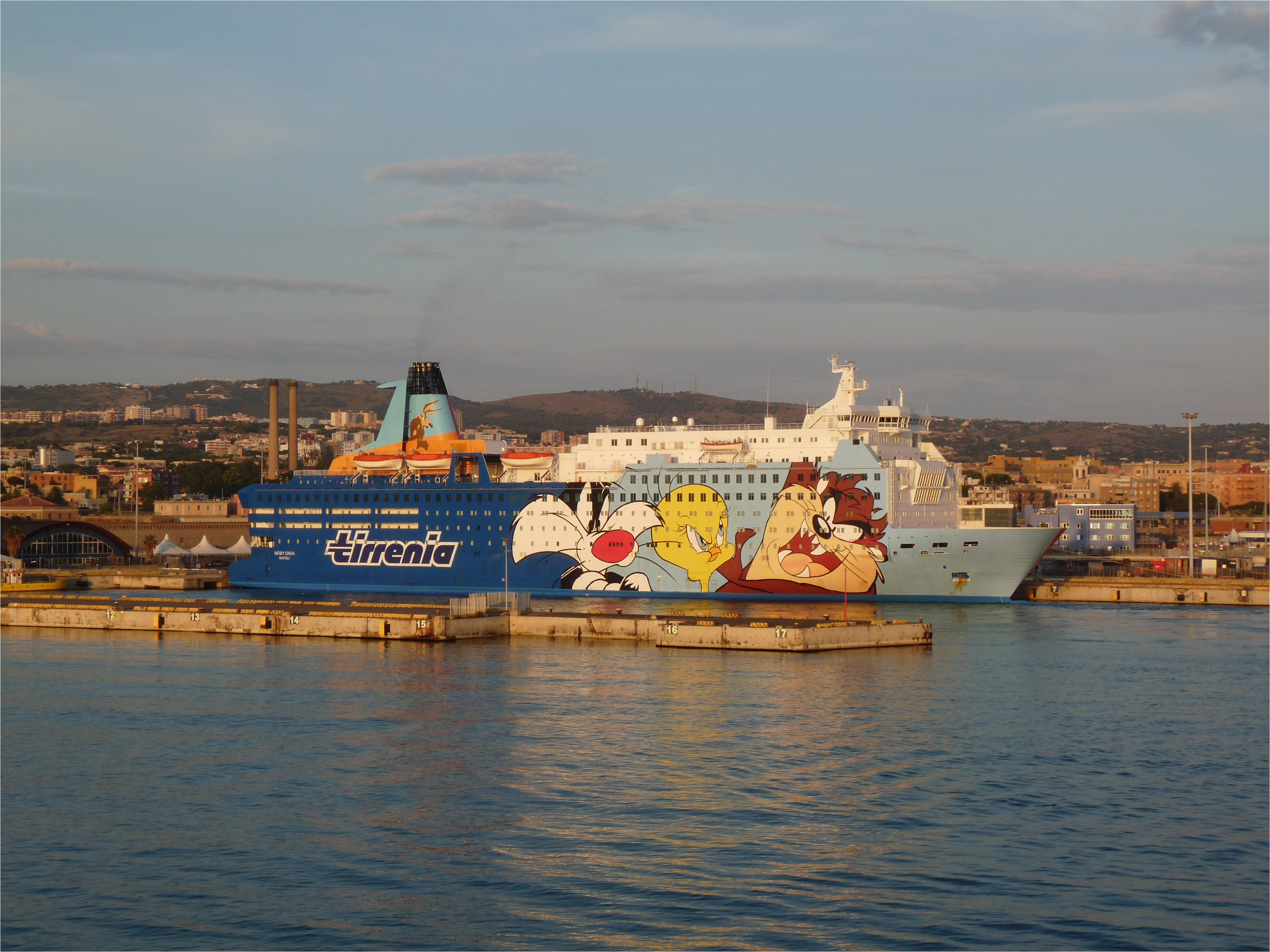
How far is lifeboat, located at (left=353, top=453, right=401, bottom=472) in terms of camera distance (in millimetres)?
59781

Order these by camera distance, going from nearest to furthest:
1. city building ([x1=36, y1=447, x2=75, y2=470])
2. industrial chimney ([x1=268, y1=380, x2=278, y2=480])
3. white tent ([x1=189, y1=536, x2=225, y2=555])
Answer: white tent ([x1=189, y1=536, x2=225, y2=555]) < industrial chimney ([x1=268, y1=380, x2=278, y2=480]) < city building ([x1=36, y1=447, x2=75, y2=470])

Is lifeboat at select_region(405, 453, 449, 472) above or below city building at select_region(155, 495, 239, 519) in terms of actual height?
above

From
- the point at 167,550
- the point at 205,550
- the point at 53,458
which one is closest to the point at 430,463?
the point at 205,550

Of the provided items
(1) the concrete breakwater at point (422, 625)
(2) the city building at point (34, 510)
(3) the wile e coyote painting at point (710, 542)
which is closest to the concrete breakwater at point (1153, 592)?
(3) the wile e coyote painting at point (710, 542)

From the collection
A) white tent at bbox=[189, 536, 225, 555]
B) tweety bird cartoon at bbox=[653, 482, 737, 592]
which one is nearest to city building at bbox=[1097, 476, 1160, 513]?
white tent at bbox=[189, 536, 225, 555]

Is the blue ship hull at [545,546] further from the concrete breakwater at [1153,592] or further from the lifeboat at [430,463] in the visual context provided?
the concrete breakwater at [1153,592]

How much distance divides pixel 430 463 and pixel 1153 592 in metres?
32.9

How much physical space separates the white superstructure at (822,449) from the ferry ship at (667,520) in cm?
7

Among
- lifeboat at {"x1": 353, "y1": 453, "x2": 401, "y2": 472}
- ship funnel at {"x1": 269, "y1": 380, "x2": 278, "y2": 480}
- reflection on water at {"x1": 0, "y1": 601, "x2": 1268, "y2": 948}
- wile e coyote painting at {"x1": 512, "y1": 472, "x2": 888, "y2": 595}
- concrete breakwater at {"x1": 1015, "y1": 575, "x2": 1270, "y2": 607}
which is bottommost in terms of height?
reflection on water at {"x1": 0, "y1": 601, "x2": 1268, "y2": 948}

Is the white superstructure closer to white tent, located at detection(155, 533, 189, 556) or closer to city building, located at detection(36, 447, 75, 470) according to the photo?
white tent, located at detection(155, 533, 189, 556)

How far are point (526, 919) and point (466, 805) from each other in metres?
5.11

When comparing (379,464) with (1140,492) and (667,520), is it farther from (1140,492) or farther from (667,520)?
(1140,492)

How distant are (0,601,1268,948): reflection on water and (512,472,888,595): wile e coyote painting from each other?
12749 mm

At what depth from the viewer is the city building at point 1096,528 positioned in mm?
88562
